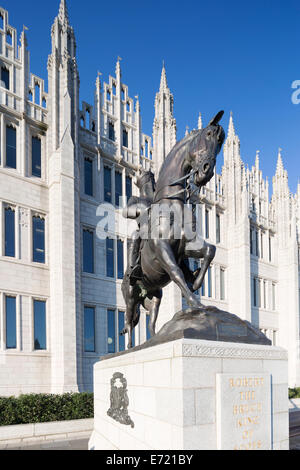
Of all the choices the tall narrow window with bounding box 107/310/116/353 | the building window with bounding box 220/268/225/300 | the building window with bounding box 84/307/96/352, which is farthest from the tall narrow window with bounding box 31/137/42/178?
the building window with bounding box 220/268/225/300

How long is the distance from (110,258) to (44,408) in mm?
10527

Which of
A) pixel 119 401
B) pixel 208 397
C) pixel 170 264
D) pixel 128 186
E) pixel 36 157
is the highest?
pixel 36 157

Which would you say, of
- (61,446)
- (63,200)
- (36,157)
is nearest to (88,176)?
(36,157)

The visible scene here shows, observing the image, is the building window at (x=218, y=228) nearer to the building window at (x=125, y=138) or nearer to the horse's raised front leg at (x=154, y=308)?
the building window at (x=125, y=138)

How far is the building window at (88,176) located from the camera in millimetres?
23250

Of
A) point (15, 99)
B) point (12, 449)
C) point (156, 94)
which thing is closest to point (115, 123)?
point (156, 94)

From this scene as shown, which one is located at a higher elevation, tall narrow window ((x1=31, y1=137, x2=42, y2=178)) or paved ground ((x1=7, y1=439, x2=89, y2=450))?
tall narrow window ((x1=31, y1=137, x2=42, y2=178))

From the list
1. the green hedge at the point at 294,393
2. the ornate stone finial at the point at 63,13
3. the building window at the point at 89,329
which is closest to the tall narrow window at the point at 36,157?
the ornate stone finial at the point at 63,13

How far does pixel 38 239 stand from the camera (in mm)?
20188

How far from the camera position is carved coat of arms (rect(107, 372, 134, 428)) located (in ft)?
19.2

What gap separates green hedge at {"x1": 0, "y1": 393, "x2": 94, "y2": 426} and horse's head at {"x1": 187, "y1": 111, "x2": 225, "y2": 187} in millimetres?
11380

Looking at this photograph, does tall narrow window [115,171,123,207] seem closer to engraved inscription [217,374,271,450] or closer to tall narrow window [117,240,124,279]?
tall narrow window [117,240,124,279]

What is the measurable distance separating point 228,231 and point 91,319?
15.6 meters

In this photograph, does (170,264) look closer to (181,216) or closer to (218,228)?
(181,216)
